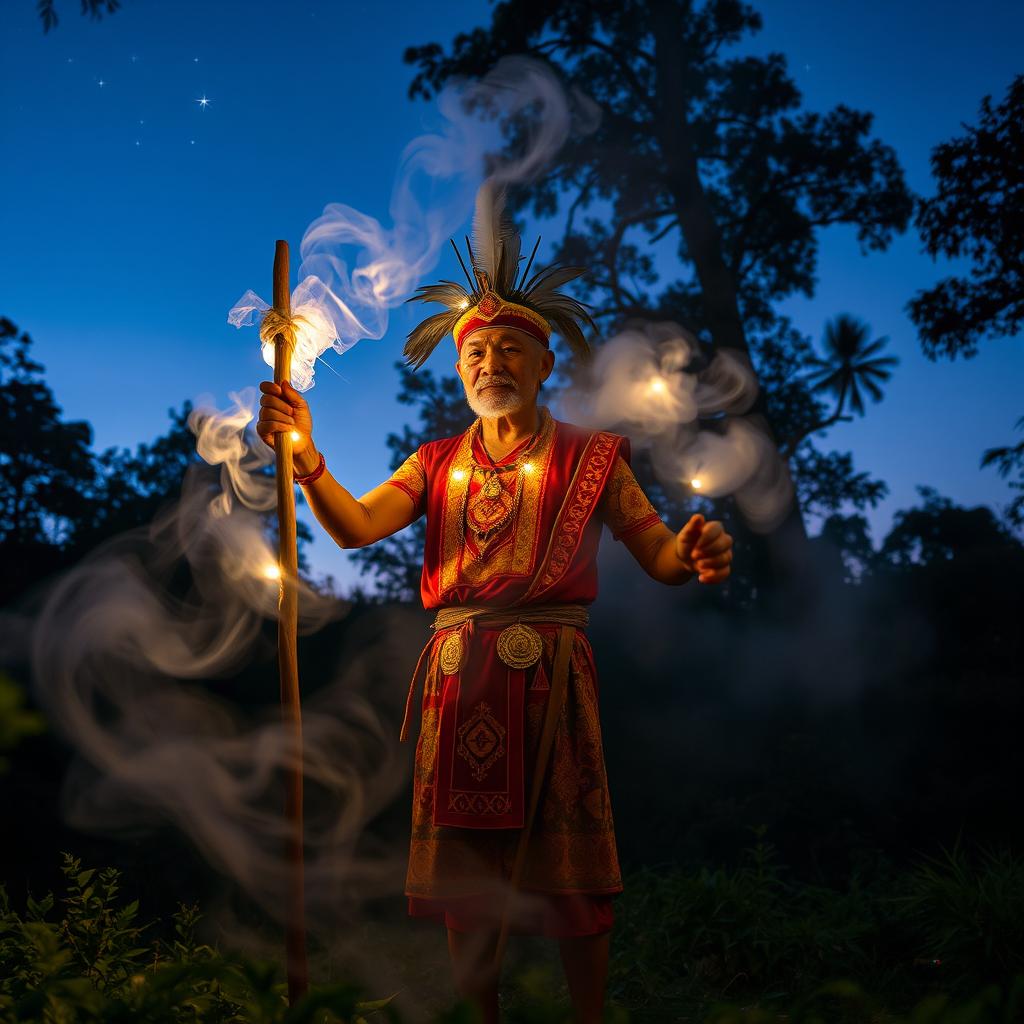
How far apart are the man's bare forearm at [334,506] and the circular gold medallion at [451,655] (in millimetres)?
458

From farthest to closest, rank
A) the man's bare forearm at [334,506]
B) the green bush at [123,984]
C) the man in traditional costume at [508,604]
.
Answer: the man's bare forearm at [334,506]
the man in traditional costume at [508,604]
the green bush at [123,984]

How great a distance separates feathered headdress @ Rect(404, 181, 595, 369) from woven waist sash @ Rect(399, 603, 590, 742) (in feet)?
3.17

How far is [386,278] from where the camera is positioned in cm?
352

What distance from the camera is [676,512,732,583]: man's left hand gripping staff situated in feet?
8.94

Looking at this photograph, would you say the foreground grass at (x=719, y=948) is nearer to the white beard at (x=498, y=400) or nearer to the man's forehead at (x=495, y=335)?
the white beard at (x=498, y=400)

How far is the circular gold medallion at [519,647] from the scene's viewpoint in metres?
2.99

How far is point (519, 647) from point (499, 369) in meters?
0.95

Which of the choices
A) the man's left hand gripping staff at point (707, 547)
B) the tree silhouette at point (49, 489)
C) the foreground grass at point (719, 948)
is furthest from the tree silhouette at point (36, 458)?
the man's left hand gripping staff at point (707, 547)

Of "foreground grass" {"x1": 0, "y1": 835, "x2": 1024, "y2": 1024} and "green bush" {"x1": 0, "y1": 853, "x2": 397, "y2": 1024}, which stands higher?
"green bush" {"x1": 0, "y1": 853, "x2": 397, "y2": 1024}

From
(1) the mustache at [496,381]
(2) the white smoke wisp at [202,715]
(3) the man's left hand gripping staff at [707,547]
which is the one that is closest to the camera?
(3) the man's left hand gripping staff at [707,547]

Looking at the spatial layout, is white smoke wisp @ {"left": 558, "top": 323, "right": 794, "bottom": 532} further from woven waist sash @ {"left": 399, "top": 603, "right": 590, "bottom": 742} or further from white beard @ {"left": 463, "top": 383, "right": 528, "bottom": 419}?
woven waist sash @ {"left": 399, "top": 603, "right": 590, "bottom": 742}

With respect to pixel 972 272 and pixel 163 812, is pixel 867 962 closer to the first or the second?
pixel 163 812

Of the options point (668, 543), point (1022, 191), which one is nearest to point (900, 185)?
point (1022, 191)

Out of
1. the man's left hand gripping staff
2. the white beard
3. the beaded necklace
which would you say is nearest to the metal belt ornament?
the beaded necklace
